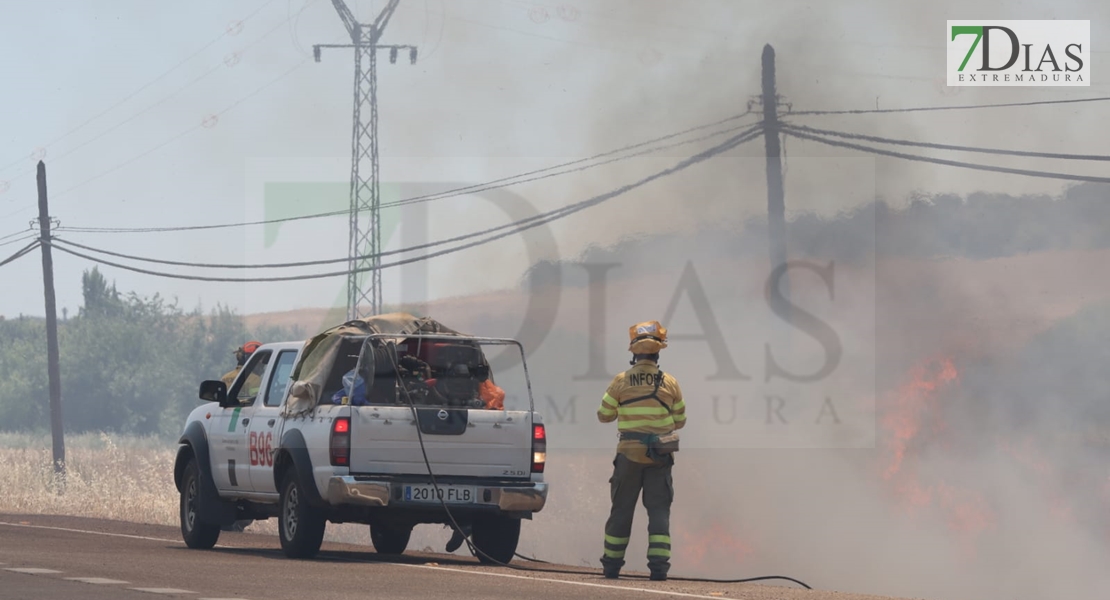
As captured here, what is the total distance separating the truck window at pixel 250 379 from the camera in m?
14.8

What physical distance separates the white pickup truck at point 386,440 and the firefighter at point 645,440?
0.94m

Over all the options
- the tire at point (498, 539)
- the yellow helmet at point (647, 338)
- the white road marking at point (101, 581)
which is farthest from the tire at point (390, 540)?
the white road marking at point (101, 581)

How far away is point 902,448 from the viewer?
30500mm

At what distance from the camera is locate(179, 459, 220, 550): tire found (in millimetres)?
15164

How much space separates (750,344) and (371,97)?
33.0ft

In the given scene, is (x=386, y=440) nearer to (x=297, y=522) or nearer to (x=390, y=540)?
(x=297, y=522)

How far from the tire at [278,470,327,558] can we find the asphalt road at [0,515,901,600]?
0.44 feet

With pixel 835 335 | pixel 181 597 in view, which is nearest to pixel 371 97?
pixel 835 335

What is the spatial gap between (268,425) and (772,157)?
56.6ft

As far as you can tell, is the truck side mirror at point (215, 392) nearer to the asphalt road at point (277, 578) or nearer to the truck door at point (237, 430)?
Answer: the truck door at point (237, 430)

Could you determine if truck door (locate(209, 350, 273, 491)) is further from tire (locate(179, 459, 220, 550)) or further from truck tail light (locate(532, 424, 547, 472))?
truck tail light (locate(532, 424, 547, 472))

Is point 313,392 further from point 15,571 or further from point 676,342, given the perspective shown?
point 676,342

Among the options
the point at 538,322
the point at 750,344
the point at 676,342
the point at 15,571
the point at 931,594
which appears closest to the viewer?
the point at 15,571

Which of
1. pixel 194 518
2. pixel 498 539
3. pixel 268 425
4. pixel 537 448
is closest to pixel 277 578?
pixel 268 425
